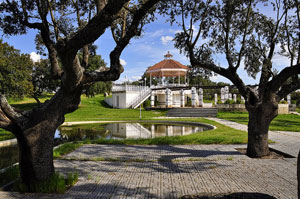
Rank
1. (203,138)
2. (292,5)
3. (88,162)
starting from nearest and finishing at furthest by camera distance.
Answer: (88,162) < (292,5) < (203,138)

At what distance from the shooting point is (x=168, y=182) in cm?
543

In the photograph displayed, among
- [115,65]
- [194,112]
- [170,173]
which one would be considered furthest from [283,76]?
[194,112]

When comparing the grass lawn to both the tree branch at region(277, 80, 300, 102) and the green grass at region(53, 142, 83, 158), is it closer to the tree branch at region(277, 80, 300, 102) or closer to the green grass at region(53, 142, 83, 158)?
the tree branch at region(277, 80, 300, 102)

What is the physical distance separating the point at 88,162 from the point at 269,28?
Answer: 341 inches

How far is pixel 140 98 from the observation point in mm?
36594

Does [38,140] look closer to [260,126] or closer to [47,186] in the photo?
[47,186]

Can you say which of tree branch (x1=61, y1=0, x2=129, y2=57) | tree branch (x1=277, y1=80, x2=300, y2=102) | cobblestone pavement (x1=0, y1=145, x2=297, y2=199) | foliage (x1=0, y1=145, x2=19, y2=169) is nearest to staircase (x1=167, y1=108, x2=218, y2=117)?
cobblestone pavement (x1=0, y1=145, x2=297, y2=199)

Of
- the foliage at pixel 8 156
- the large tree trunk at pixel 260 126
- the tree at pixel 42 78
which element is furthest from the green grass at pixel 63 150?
the tree at pixel 42 78

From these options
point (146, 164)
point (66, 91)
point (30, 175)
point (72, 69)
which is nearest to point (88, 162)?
point (146, 164)

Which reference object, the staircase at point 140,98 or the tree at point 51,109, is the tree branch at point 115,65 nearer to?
the tree at point 51,109

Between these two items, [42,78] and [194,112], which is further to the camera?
[42,78]

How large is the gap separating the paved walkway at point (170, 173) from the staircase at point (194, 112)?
18076mm

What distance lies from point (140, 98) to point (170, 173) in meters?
30.6

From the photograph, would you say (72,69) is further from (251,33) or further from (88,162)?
(251,33)
